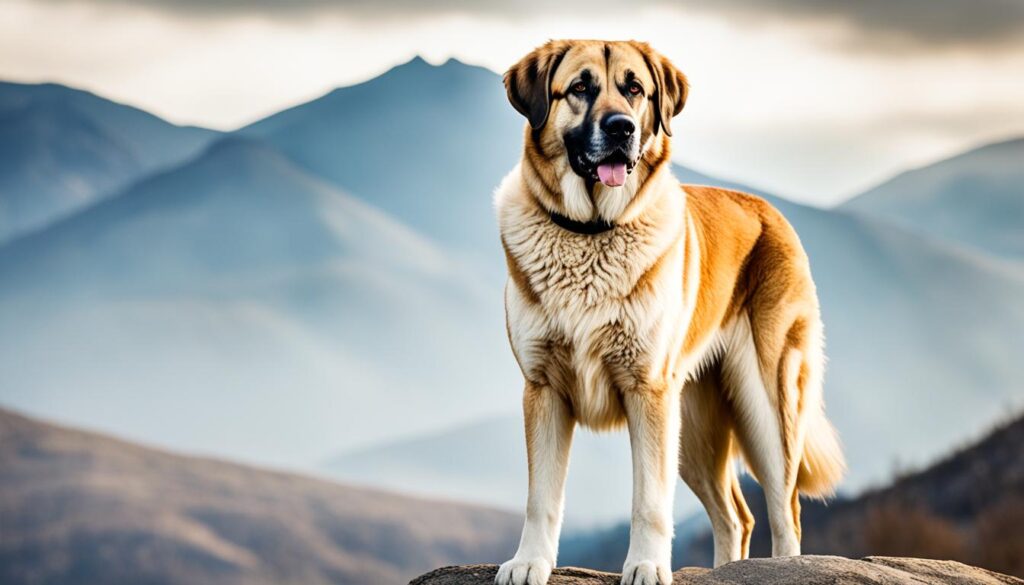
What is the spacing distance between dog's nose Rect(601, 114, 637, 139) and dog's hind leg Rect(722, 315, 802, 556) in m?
2.14

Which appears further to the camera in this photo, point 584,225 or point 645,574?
point 584,225

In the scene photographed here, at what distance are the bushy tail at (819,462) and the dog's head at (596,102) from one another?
266 cm

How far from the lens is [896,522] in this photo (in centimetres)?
2231

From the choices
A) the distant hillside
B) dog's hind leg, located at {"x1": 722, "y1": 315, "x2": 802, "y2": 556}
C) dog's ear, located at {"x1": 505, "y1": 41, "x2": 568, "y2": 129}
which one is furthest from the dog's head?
the distant hillside

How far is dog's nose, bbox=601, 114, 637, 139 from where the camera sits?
6.09 metres

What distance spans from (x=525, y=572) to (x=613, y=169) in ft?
6.78

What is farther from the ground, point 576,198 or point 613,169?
point 613,169

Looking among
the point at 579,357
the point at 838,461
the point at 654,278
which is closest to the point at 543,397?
the point at 579,357

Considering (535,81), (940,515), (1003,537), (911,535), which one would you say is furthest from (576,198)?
(940,515)

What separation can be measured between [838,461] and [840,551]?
1735 centimetres

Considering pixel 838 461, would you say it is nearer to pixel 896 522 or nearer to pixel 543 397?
pixel 543 397

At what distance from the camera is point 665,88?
655 cm

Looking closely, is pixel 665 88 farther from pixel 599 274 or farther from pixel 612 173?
pixel 599 274

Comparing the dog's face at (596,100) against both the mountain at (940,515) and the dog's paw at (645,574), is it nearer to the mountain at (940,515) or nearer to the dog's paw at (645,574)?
the dog's paw at (645,574)
